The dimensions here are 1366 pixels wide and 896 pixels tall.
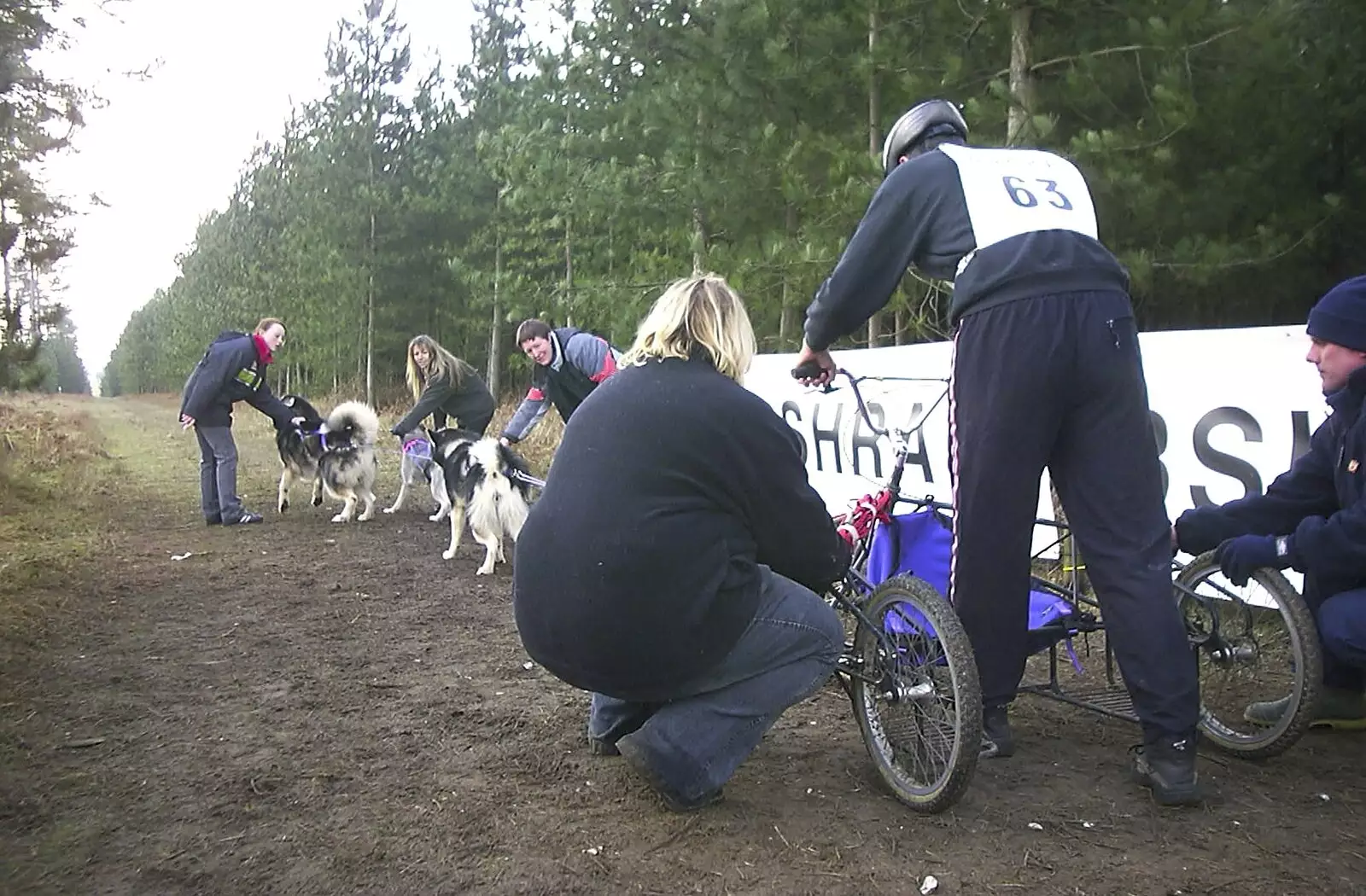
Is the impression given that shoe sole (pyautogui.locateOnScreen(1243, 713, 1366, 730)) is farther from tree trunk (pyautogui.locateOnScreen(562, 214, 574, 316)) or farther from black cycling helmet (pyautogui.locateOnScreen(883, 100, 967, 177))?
tree trunk (pyautogui.locateOnScreen(562, 214, 574, 316))

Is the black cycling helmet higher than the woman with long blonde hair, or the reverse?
the black cycling helmet

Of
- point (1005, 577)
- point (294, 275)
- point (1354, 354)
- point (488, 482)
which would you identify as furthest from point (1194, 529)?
point (294, 275)

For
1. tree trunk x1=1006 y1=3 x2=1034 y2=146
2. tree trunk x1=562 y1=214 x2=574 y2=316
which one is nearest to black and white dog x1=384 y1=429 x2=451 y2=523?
tree trunk x1=562 y1=214 x2=574 y2=316

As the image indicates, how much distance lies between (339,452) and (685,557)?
778cm

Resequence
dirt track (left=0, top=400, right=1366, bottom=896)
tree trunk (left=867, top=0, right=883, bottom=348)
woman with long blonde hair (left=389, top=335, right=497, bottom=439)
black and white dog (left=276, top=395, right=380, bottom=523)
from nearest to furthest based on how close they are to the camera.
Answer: dirt track (left=0, top=400, right=1366, bottom=896) < tree trunk (left=867, top=0, right=883, bottom=348) < woman with long blonde hair (left=389, top=335, right=497, bottom=439) < black and white dog (left=276, top=395, right=380, bottom=523)

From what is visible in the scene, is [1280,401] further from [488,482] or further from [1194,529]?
[488,482]

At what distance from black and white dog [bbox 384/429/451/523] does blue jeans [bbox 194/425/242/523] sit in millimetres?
1584

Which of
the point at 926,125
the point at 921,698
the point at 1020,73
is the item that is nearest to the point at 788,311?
the point at 1020,73

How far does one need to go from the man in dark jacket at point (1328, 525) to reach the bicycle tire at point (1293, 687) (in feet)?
0.24

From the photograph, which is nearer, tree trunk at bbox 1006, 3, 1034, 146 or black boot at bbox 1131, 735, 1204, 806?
black boot at bbox 1131, 735, 1204, 806

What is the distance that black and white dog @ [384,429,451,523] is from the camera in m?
9.04

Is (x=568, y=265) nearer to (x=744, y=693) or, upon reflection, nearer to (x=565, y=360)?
(x=565, y=360)

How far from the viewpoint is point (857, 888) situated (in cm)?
244

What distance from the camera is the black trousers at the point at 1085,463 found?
→ 280 centimetres
